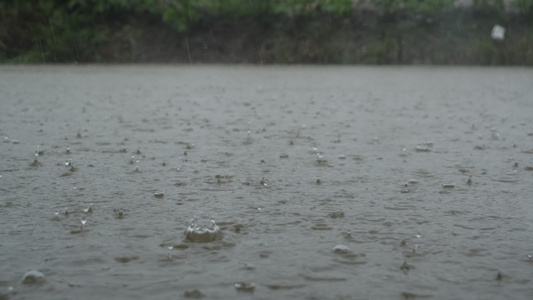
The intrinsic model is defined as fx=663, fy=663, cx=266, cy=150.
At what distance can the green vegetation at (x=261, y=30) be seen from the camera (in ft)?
58.9

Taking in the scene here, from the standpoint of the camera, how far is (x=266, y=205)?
2.78 meters

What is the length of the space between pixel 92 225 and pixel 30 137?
2.54 meters

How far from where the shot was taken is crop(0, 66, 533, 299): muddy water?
73.9 inches

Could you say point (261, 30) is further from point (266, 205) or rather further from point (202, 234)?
point (202, 234)

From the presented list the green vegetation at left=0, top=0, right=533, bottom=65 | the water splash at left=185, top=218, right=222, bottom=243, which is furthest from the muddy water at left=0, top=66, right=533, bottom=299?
the green vegetation at left=0, top=0, right=533, bottom=65

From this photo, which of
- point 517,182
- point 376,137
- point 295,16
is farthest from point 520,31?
point 517,182

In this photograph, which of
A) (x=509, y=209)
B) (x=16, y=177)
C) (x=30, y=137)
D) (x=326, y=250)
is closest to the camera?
(x=326, y=250)

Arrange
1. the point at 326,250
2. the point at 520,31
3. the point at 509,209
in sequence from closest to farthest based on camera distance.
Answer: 1. the point at 326,250
2. the point at 509,209
3. the point at 520,31

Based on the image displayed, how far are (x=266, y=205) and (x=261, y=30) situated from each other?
16534 mm

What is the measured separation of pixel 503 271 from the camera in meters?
1.97

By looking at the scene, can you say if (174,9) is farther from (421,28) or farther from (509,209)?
(509,209)

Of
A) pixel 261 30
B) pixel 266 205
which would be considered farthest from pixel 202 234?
pixel 261 30

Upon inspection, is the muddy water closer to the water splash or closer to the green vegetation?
the water splash

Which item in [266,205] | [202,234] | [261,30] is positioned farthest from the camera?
[261,30]
